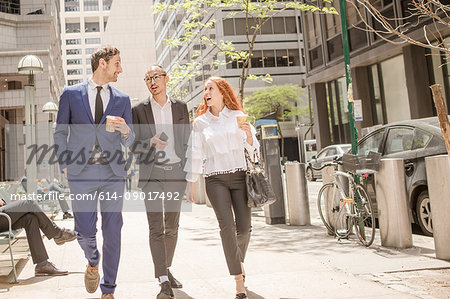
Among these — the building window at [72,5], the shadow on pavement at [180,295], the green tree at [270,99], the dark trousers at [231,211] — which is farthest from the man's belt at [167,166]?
the building window at [72,5]

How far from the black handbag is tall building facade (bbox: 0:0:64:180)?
3406 cm

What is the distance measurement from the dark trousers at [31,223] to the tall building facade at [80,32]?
143 meters

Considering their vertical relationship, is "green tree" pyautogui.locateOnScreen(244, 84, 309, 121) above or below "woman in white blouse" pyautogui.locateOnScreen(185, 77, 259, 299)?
above

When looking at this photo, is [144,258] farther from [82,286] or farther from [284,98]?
[284,98]

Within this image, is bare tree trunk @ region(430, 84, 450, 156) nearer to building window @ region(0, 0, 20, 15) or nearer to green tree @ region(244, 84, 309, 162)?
building window @ region(0, 0, 20, 15)

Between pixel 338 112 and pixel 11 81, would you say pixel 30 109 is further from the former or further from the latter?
pixel 11 81

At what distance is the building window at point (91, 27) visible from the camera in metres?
150

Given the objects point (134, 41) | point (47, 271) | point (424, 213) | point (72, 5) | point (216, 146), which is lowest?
point (47, 271)

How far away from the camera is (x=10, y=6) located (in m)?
38.7

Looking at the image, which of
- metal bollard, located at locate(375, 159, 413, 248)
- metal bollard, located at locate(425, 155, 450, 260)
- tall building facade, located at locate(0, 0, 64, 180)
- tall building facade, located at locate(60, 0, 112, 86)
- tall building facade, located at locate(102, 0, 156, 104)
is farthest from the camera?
tall building facade, located at locate(60, 0, 112, 86)

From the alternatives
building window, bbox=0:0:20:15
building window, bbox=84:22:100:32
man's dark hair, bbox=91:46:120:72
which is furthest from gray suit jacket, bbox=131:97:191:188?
building window, bbox=84:22:100:32

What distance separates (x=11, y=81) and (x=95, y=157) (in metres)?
37.3

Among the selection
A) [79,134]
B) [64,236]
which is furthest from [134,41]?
[79,134]

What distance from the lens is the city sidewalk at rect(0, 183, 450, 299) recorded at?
4602mm
